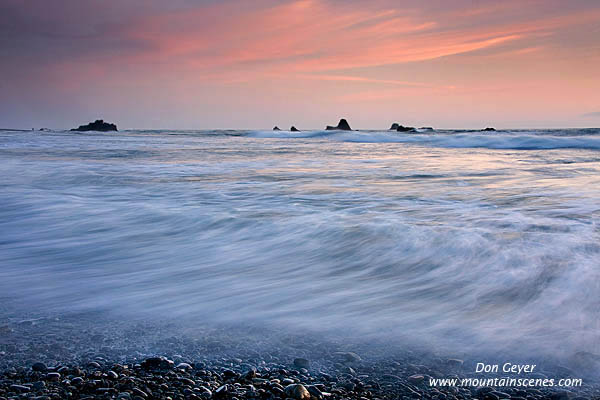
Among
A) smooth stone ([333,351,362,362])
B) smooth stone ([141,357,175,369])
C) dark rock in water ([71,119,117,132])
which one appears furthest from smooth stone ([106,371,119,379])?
dark rock in water ([71,119,117,132])

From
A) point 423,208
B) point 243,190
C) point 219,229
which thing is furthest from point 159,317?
point 243,190

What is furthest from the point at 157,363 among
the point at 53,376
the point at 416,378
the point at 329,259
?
the point at 329,259

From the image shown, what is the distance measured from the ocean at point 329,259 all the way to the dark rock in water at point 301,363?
1.00 feet

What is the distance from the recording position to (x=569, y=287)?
2529mm

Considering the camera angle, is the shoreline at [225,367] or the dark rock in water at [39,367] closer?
the shoreline at [225,367]

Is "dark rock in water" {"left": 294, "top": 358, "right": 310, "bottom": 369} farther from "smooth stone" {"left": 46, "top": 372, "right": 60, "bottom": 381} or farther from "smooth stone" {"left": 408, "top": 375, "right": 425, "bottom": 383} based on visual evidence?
"smooth stone" {"left": 46, "top": 372, "right": 60, "bottom": 381}

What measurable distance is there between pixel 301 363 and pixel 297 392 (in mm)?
232

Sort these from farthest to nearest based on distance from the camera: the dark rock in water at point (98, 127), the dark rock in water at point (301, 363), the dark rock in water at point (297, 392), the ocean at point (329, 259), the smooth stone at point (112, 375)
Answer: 1. the dark rock in water at point (98, 127)
2. the ocean at point (329, 259)
3. the dark rock in water at point (301, 363)
4. the smooth stone at point (112, 375)
5. the dark rock in water at point (297, 392)

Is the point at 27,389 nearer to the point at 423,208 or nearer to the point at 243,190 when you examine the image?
the point at 423,208

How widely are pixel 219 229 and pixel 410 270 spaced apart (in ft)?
6.81

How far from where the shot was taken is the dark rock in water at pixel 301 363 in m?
1.78

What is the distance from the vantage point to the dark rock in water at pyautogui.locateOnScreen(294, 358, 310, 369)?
178 cm

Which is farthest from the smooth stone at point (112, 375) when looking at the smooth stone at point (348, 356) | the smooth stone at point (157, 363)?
the smooth stone at point (348, 356)

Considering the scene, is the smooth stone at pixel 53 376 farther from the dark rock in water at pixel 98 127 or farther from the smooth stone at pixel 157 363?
the dark rock in water at pixel 98 127
